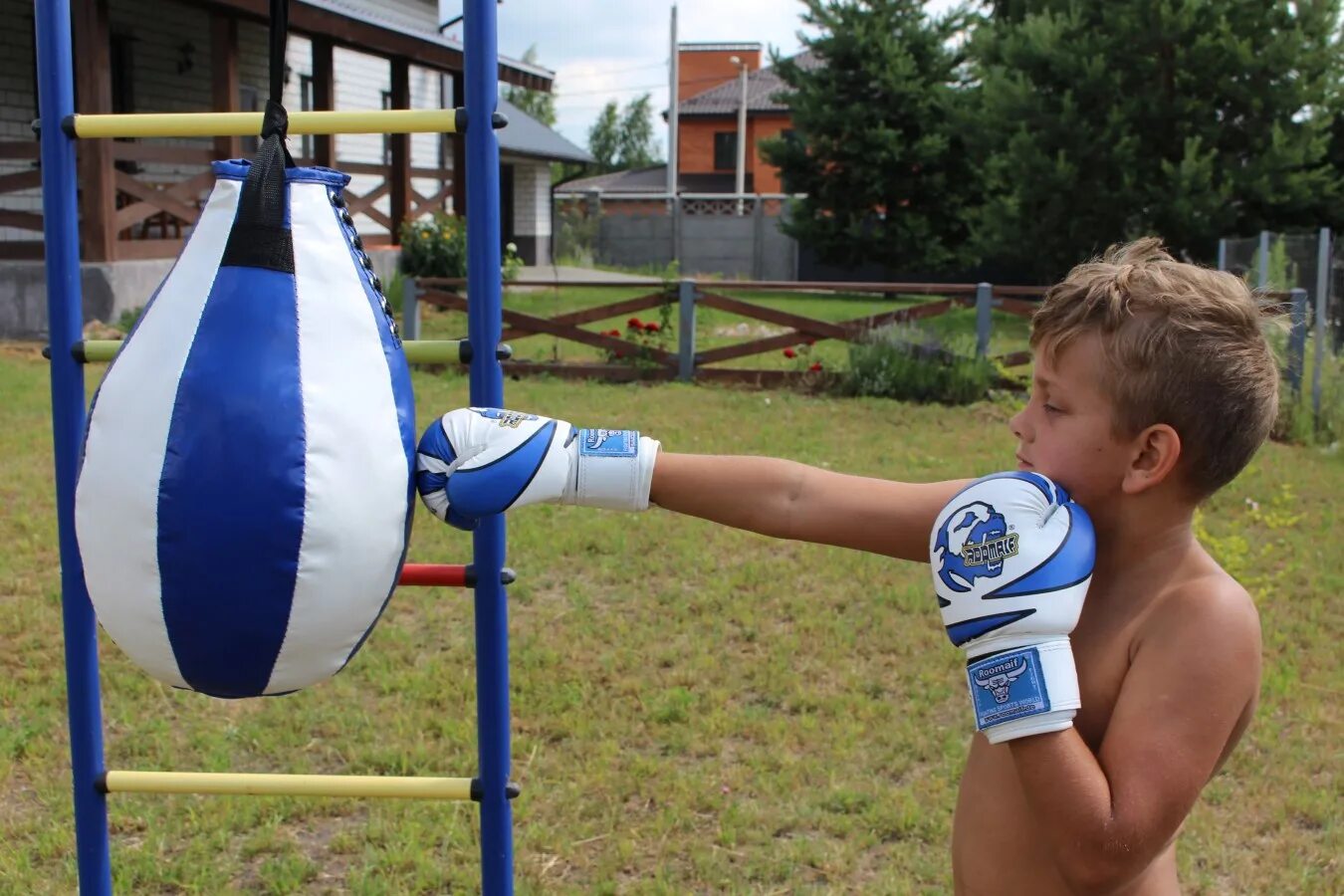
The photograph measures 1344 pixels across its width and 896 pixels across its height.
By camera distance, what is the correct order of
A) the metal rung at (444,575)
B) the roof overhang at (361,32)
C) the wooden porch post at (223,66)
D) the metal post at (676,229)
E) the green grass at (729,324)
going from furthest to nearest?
the metal post at (676,229) → the roof overhang at (361,32) → the wooden porch post at (223,66) → the green grass at (729,324) → the metal rung at (444,575)

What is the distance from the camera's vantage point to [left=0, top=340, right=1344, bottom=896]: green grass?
3062 mm

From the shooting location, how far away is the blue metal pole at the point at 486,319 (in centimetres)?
222

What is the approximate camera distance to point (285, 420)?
1.62 metres

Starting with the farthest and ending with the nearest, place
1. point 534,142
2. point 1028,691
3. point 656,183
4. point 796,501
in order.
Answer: point 656,183 → point 534,142 → point 796,501 → point 1028,691

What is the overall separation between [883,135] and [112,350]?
21.2m

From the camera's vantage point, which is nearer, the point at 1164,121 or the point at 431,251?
the point at 431,251

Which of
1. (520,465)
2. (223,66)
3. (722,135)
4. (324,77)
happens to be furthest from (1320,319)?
(722,135)

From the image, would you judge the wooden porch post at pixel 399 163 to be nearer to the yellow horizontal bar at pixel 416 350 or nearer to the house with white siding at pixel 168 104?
the house with white siding at pixel 168 104

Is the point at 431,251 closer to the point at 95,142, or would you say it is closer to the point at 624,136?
the point at 95,142

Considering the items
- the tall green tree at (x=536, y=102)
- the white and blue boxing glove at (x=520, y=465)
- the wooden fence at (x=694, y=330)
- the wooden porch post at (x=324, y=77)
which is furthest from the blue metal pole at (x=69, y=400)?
the tall green tree at (x=536, y=102)

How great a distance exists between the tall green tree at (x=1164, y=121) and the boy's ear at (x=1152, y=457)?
640 inches

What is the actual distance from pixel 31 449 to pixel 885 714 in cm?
514

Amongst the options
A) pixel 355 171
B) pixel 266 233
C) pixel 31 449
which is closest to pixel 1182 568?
pixel 266 233

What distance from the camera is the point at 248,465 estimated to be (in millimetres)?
1600
